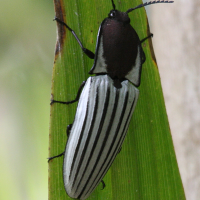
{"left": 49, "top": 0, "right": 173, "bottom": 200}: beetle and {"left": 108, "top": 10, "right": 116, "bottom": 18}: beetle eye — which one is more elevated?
{"left": 108, "top": 10, "right": 116, "bottom": 18}: beetle eye

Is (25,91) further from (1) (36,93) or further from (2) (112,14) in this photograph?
(2) (112,14)

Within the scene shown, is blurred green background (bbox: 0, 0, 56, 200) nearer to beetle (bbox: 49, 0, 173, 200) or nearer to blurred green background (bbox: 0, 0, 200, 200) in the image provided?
blurred green background (bbox: 0, 0, 200, 200)

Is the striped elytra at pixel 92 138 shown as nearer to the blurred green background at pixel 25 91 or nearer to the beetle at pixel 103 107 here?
the beetle at pixel 103 107

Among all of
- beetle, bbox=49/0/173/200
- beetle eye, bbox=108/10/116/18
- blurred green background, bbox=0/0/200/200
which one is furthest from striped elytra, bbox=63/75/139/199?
blurred green background, bbox=0/0/200/200

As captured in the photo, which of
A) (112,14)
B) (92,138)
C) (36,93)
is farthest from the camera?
(36,93)

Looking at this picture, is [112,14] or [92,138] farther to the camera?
[112,14]

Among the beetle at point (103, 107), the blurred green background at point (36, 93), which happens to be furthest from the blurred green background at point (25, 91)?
the beetle at point (103, 107)

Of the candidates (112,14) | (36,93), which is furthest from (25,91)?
(112,14)
